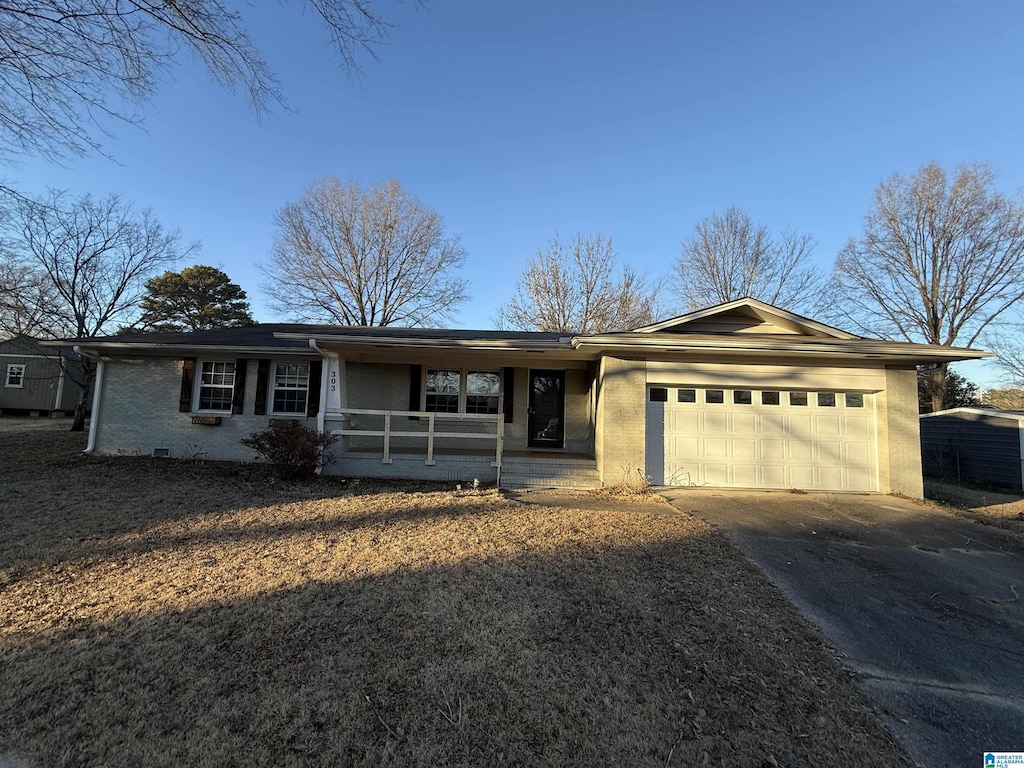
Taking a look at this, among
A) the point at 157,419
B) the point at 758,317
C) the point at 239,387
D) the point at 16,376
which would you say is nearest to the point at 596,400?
the point at 758,317

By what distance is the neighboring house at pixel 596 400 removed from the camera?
27.3 ft

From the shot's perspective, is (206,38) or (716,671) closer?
(716,671)

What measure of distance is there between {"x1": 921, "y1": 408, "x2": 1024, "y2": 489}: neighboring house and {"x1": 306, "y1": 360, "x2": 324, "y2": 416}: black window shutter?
18.3 metres

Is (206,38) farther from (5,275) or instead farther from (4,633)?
(5,275)

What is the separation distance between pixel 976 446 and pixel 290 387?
773 inches

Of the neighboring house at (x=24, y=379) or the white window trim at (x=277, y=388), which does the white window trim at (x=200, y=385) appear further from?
the neighboring house at (x=24, y=379)

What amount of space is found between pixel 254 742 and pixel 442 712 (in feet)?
2.91

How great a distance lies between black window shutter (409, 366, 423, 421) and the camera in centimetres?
1098

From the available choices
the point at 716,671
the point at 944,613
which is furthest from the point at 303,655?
the point at 944,613

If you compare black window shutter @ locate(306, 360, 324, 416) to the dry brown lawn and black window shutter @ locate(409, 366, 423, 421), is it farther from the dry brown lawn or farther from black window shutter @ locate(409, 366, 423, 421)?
the dry brown lawn

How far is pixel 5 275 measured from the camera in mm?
10984

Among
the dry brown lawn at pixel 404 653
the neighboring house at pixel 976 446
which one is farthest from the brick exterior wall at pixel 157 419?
the neighboring house at pixel 976 446

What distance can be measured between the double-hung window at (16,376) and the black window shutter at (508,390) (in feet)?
84.3

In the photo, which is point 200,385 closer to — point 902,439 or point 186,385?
point 186,385
